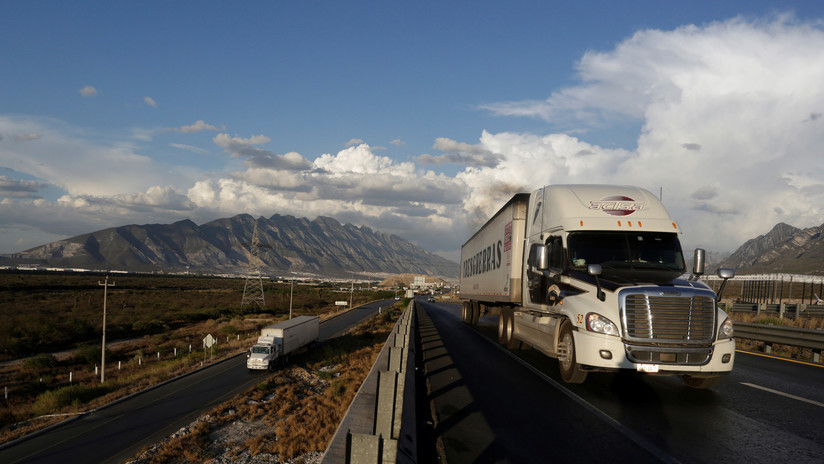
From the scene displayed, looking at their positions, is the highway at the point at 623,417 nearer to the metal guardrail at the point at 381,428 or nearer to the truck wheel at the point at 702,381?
the truck wheel at the point at 702,381

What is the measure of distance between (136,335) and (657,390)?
6987cm

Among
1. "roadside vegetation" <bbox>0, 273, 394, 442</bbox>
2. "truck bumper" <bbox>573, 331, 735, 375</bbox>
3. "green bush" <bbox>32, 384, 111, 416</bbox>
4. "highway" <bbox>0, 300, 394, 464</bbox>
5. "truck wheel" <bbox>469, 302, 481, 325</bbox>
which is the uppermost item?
"truck bumper" <bbox>573, 331, 735, 375</bbox>

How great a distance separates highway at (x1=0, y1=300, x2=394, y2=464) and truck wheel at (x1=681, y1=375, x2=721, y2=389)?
63.2ft

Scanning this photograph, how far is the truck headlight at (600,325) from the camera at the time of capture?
9109mm

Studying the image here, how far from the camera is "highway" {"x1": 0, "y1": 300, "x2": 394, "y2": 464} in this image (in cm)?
2091

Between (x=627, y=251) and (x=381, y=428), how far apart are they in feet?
24.0

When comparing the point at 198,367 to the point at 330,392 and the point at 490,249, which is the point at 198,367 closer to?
the point at 330,392

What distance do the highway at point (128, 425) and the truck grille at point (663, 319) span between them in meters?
19.0

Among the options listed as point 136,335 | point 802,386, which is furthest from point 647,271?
point 136,335

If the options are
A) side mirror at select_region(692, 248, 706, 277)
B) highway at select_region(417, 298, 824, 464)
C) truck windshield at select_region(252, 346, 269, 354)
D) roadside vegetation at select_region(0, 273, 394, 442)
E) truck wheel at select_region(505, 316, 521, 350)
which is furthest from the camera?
truck windshield at select_region(252, 346, 269, 354)

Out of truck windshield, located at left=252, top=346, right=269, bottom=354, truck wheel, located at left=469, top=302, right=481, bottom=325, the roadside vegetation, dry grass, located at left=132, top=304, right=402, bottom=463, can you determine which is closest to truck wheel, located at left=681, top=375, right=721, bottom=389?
dry grass, located at left=132, top=304, right=402, bottom=463

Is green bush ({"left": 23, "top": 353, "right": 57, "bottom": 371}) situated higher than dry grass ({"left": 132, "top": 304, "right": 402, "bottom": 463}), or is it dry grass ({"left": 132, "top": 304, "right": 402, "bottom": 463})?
dry grass ({"left": 132, "top": 304, "right": 402, "bottom": 463})

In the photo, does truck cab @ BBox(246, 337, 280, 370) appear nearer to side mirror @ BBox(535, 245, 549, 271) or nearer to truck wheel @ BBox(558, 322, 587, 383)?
side mirror @ BBox(535, 245, 549, 271)

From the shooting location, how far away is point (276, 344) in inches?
1426
